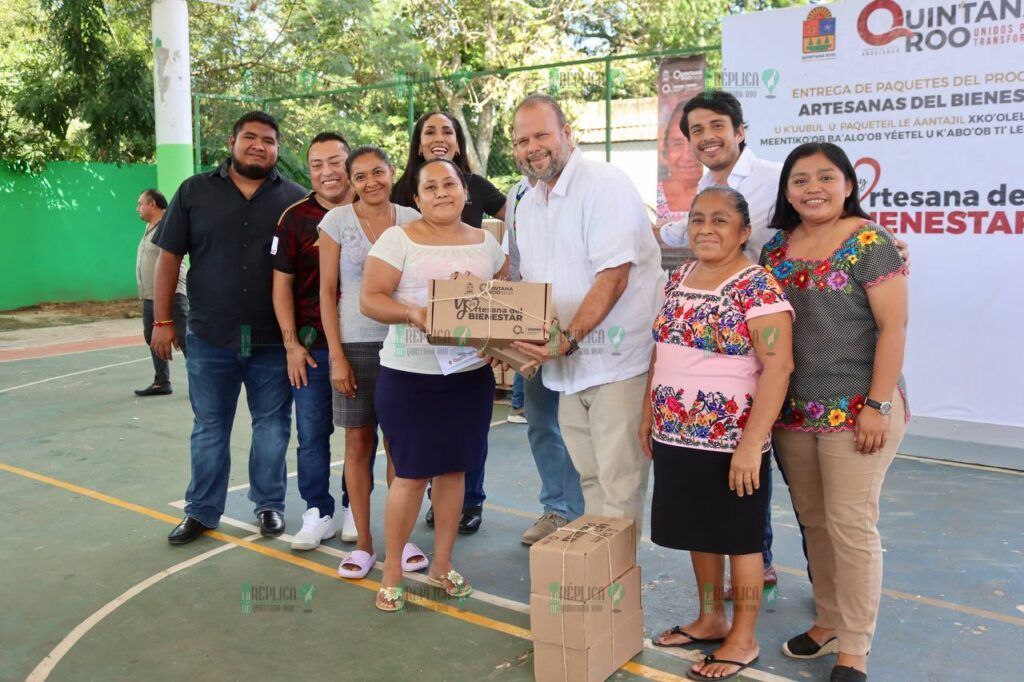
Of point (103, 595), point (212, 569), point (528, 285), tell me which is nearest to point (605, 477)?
point (528, 285)

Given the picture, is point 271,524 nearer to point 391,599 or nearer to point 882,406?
point 391,599

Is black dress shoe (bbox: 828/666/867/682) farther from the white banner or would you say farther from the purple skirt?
the white banner

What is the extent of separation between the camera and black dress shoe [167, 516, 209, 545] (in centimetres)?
450

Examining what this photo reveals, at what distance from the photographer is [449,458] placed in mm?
3656

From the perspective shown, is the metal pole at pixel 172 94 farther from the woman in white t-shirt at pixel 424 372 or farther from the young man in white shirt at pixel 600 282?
the young man in white shirt at pixel 600 282

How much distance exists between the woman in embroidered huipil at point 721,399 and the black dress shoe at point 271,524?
7.37 feet

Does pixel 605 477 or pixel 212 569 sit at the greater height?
pixel 605 477

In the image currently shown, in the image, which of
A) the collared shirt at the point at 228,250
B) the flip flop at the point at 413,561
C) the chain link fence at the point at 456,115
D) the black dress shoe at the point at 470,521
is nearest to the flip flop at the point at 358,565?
the flip flop at the point at 413,561

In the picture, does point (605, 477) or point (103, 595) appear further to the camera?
point (103, 595)

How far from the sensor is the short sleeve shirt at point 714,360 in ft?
9.51

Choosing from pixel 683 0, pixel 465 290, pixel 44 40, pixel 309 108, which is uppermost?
pixel 683 0

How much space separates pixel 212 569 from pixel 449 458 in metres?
1.35

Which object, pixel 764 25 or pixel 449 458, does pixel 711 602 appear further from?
pixel 764 25

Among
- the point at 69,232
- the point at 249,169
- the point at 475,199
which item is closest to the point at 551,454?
the point at 475,199
